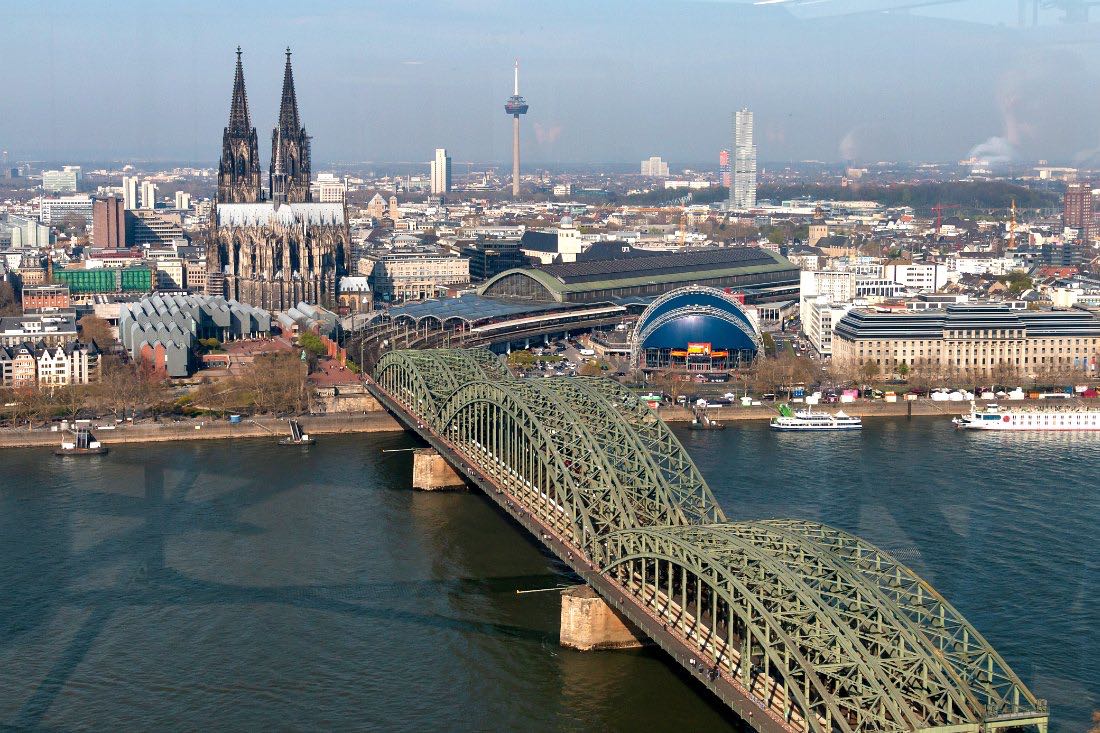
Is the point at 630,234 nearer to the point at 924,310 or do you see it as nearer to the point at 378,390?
the point at 924,310

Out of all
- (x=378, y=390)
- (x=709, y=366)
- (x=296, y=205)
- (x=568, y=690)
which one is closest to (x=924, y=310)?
(x=709, y=366)

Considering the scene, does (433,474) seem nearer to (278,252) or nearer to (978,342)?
(978,342)

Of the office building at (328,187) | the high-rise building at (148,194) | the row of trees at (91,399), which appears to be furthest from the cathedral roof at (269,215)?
the high-rise building at (148,194)

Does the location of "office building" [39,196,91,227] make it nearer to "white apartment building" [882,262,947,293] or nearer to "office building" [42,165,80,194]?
"office building" [42,165,80,194]

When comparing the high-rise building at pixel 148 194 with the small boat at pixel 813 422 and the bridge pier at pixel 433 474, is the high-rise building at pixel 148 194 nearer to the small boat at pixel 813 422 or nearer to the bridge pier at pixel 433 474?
the small boat at pixel 813 422

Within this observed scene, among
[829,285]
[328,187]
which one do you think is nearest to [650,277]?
[829,285]

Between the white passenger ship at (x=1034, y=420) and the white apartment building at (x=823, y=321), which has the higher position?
the white apartment building at (x=823, y=321)
